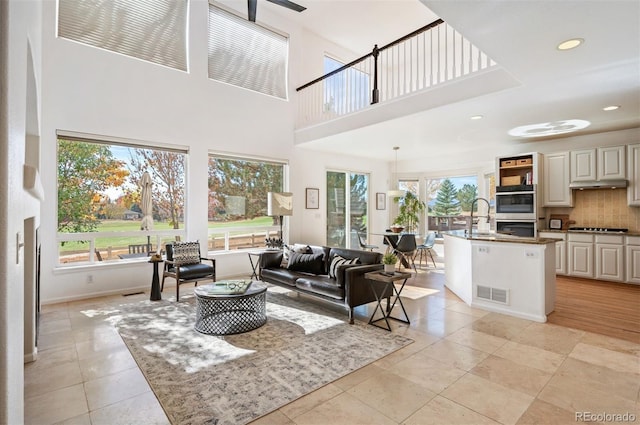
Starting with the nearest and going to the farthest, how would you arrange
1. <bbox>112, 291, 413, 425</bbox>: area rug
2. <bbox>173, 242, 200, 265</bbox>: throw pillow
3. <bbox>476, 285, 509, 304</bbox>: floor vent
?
<bbox>112, 291, 413, 425</bbox>: area rug → <bbox>476, 285, 509, 304</bbox>: floor vent → <bbox>173, 242, 200, 265</bbox>: throw pillow

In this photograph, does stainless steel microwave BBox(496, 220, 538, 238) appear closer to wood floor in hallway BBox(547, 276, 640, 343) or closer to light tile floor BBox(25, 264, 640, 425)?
wood floor in hallway BBox(547, 276, 640, 343)

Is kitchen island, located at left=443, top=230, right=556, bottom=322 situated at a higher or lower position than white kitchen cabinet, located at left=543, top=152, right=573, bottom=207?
lower

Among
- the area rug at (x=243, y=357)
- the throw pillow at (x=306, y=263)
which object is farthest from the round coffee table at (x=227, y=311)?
the throw pillow at (x=306, y=263)

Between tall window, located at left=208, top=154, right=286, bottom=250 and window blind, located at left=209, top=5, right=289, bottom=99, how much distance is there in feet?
5.32

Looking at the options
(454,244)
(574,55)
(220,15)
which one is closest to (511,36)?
(574,55)

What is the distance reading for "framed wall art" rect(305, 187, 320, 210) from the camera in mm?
7426

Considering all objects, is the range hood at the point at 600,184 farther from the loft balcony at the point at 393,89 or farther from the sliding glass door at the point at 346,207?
the sliding glass door at the point at 346,207

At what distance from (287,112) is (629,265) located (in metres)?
6.89

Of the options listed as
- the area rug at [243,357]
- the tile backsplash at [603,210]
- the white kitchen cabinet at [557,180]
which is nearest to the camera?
the area rug at [243,357]

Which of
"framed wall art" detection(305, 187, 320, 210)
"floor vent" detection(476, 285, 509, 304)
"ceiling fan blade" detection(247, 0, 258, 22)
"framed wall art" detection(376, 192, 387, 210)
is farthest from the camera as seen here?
"framed wall art" detection(376, 192, 387, 210)

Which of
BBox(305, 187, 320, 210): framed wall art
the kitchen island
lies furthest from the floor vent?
BBox(305, 187, 320, 210): framed wall art

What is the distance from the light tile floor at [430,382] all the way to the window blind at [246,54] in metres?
4.95

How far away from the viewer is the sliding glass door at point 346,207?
8.07 m

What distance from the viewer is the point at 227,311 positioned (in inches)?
142
